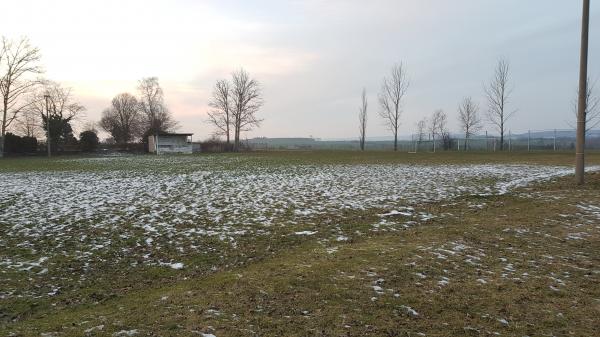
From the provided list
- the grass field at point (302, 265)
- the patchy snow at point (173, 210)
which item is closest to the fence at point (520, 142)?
the patchy snow at point (173, 210)

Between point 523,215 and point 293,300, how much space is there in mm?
7932

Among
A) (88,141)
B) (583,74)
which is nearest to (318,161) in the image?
(583,74)

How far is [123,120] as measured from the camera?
89688 millimetres

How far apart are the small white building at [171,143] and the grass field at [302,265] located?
5484 centimetres

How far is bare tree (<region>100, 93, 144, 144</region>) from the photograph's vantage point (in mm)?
87438

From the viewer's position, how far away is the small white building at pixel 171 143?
66.6 meters

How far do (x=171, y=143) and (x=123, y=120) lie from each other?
2874 centimetres

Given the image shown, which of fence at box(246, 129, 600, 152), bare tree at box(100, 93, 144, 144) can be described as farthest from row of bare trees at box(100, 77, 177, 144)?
fence at box(246, 129, 600, 152)

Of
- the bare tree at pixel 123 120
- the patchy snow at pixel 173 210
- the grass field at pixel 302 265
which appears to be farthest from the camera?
the bare tree at pixel 123 120

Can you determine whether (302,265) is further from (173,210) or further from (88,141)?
(88,141)

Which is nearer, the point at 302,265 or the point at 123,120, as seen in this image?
the point at 302,265

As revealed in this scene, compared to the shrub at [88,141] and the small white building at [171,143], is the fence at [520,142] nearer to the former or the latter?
the small white building at [171,143]

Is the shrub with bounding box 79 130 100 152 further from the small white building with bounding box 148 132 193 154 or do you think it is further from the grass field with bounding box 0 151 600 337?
the grass field with bounding box 0 151 600 337

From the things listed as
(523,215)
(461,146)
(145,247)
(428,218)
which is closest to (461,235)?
(428,218)
